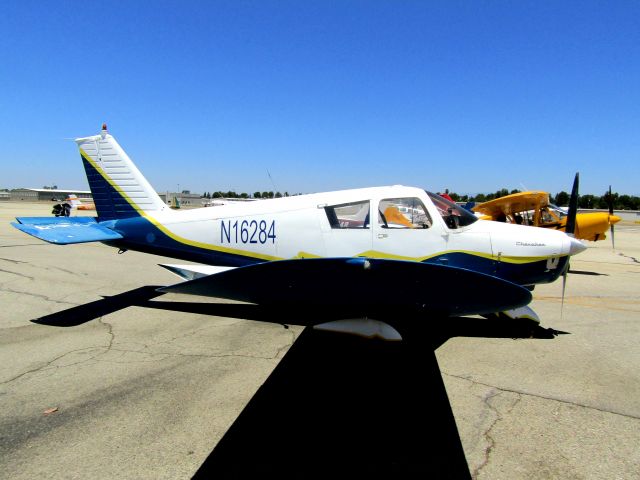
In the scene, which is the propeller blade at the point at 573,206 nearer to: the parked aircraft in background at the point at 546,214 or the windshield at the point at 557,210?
the parked aircraft in background at the point at 546,214

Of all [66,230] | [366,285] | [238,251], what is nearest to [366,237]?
[366,285]

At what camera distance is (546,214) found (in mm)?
12242

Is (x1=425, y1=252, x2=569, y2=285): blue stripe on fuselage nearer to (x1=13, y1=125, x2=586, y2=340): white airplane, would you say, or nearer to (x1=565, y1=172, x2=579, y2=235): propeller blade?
(x1=13, y1=125, x2=586, y2=340): white airplane

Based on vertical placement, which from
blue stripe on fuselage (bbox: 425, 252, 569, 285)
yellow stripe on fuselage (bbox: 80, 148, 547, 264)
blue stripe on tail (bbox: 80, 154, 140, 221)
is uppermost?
blue stripe on tail (bbox: 80, 154, 140, 221)

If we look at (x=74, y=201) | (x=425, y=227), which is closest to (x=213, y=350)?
(x=425, y=227)

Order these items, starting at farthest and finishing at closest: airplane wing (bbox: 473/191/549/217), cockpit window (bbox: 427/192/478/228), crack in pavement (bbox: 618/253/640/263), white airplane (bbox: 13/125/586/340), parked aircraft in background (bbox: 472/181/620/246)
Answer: crack in pavement (bbox: 618/253/640/263)
parked aircraft in background (bbox: 472/181/620/246)
airplane wing (bbox: 473/191/549/217)
cockpit window (bbox: 427/192/478/228)
white airplane (bbox: 13/125/586/340)

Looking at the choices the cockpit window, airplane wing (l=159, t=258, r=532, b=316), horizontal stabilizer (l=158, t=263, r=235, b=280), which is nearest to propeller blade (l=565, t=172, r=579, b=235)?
the cockpit window

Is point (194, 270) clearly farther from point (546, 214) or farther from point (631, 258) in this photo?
point (631, 258)

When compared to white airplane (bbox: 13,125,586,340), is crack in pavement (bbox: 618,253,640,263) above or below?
below

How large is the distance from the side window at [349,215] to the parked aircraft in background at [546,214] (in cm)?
815

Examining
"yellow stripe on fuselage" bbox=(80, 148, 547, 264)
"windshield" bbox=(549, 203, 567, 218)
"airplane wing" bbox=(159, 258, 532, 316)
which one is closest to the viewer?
"airplane wing" bbox=(159, 258, 532, 316)

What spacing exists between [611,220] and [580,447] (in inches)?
475

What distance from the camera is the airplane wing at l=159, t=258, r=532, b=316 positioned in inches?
116

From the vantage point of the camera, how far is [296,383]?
12.7 ft
